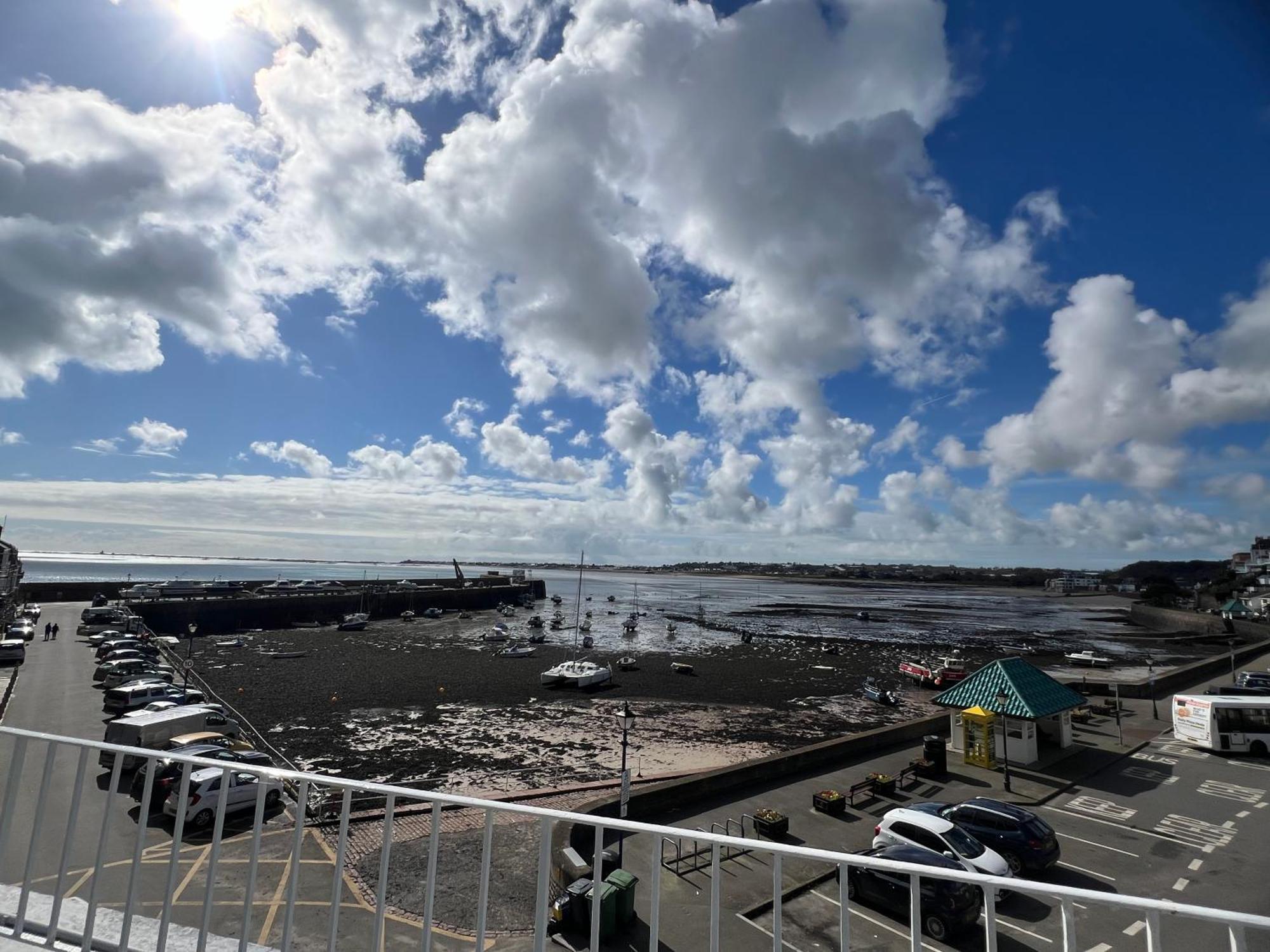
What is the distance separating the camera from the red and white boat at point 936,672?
43094 millimetres

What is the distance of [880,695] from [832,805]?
24.9 meters

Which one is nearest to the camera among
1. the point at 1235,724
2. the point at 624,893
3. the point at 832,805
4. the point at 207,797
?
the point at 624,893

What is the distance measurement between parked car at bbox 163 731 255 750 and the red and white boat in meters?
39.9

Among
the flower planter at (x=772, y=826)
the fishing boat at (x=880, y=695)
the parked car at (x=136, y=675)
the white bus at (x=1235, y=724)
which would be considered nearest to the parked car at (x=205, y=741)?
the parked car at (x=136, y=675)

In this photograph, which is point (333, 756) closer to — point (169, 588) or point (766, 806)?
point (766, 806)

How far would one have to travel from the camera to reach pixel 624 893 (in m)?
10.2

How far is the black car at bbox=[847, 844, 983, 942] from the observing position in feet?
32.3

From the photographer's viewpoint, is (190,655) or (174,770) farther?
(190,655)

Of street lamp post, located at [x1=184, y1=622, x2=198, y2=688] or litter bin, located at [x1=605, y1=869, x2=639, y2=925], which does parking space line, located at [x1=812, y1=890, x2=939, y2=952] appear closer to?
litter bin, located at [x1=605, y1=869, x2=639, y2=925]

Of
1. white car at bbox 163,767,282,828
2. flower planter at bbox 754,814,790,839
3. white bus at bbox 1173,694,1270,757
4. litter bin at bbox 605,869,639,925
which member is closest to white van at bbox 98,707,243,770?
white car at bbox 163,767,282,828

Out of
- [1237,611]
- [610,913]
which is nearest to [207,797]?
[610,913]

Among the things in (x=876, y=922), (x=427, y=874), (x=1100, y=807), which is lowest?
(x=876, y=922)

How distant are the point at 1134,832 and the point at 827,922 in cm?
957

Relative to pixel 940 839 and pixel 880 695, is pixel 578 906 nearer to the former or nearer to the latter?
pixel 940 839
